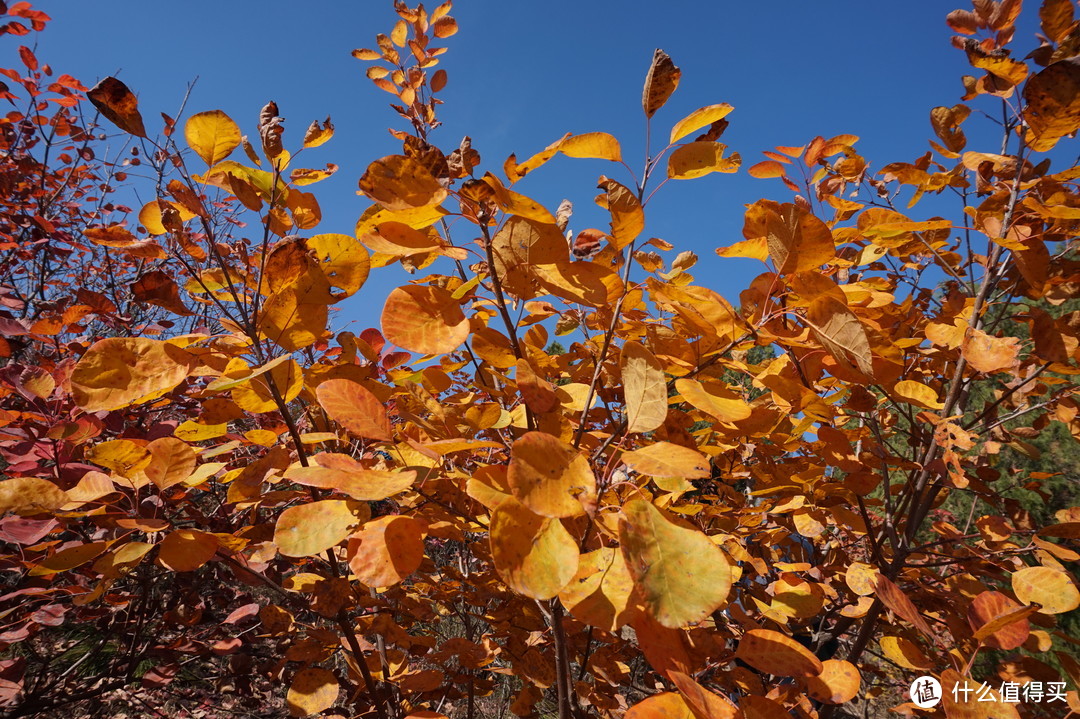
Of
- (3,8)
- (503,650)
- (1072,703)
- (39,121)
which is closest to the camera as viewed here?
(1072,703)

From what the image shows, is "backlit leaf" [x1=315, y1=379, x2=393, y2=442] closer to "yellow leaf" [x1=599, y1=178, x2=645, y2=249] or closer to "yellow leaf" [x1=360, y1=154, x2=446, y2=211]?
"yellow leaf" [x1=360, y1=154, x2=446, y2=211]

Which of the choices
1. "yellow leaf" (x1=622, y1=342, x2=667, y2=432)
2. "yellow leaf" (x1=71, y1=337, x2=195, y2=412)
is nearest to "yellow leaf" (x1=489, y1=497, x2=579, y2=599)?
"yellow leaf" (x1=622, y1=342, x2=667, y2=432)

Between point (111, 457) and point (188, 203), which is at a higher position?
point (188, 203)

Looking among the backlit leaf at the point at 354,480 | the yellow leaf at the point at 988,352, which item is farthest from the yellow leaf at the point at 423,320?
the yellow leaf at the point at 988,352

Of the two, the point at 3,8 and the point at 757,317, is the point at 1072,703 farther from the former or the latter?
the point at 3,8

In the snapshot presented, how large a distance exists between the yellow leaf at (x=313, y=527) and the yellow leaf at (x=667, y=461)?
13.9 inches

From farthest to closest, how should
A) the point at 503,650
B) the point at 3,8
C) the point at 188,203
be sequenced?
1. the point at 3,8
2. the point at 503,650
3. the point at 188,203

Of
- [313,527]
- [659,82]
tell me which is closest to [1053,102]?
[659,82]

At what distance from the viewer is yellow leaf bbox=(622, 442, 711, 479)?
0.56 m

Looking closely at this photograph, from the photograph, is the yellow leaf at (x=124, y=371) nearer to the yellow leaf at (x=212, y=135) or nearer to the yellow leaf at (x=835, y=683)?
the yellow leaf at (x=212, y=135)

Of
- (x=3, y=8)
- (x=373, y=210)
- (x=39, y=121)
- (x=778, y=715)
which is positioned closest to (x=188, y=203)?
(x=373, y=210)

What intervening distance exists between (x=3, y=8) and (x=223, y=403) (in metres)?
2.95

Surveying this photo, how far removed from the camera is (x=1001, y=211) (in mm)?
1133

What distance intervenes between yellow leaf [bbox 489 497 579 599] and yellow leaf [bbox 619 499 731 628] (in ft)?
0.22
